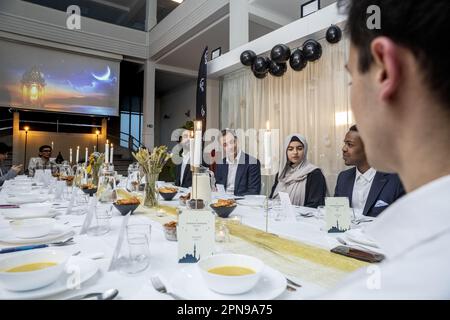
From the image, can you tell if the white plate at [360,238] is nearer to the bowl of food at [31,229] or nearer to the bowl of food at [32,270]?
the bowl of food at [32,270]

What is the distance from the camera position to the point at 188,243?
835mm

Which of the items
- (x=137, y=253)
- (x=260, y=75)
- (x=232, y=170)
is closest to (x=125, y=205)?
(x=137, y=253)

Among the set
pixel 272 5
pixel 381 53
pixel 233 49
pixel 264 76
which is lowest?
pixel 381 53

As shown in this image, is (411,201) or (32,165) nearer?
(411,201)

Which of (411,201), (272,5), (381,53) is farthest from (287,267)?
(272,5)

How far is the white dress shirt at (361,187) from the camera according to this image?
7.18 feet

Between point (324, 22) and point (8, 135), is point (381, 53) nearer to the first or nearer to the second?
point (324, 22)

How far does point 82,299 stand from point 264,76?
15.5 ft

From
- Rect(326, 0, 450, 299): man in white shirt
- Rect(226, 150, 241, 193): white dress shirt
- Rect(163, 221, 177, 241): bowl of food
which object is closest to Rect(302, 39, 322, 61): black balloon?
Rect(226, 150, 241, 193): white dress shirt

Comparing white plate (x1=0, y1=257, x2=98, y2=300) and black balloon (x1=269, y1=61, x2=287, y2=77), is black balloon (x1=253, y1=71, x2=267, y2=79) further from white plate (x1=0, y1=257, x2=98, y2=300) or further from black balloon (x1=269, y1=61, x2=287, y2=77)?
white plate (x1=0, y1=257, x2=98, y2=300)

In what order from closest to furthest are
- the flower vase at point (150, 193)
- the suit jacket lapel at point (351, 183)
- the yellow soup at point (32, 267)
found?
the yellow soup at point (32, 267) < the flower vase at point (150, 193) < the suit jacket lapel at point (351, 183)

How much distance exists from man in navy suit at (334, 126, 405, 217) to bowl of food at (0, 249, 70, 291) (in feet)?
5.54

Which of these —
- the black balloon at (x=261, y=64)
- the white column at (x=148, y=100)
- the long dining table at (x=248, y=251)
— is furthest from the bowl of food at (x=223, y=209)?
the white column at (x=148, y=100)

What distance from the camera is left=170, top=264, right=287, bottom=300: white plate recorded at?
0.58m
